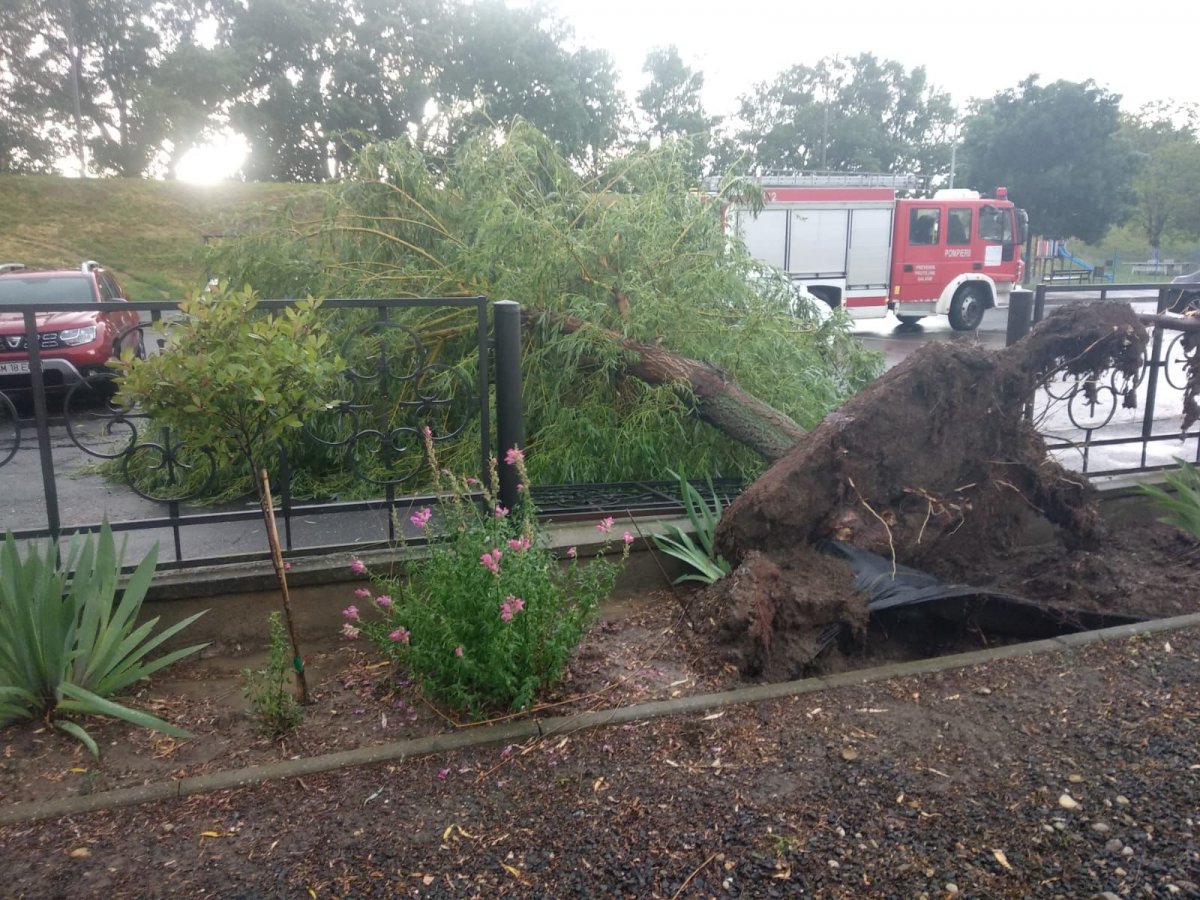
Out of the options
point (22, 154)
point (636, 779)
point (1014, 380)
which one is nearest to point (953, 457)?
point (1014, 380)

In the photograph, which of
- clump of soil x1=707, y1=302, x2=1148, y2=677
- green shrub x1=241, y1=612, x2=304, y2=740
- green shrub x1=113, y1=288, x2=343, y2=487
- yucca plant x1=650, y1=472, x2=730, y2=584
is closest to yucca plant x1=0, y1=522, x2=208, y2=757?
green shrub x1=241, y1=612, x2=304, y2=740

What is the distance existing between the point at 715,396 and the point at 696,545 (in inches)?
46.3

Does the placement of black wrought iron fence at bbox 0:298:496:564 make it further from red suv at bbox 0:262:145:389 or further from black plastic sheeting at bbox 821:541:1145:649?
red suv at bbox 0:262:145:389

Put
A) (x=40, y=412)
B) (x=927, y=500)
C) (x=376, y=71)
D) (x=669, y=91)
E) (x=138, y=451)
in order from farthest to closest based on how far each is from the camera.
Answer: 1. (x=669, y=91)
2. (x=376, y=71)
3. (x=927, y=500)
4. (x=138, y=451)
5. (x=40, y=412)

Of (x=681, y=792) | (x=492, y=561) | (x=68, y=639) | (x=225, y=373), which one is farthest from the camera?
(x=68, y=639)

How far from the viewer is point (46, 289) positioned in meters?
11.8

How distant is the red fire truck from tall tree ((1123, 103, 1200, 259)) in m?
25.3

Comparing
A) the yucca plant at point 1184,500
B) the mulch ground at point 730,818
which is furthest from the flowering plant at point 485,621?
the yucca plant at point 1184,500

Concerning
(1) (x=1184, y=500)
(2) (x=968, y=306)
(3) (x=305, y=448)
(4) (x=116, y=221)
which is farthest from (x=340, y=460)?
(4) (x=116, y=221)

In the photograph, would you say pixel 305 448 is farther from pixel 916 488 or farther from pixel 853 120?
pixel 853 120

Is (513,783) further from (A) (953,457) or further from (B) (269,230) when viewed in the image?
(B) (269,230)

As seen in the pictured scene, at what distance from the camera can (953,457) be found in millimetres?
4453

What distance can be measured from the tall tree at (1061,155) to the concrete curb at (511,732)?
132ft

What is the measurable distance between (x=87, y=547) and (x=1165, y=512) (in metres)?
5.51
